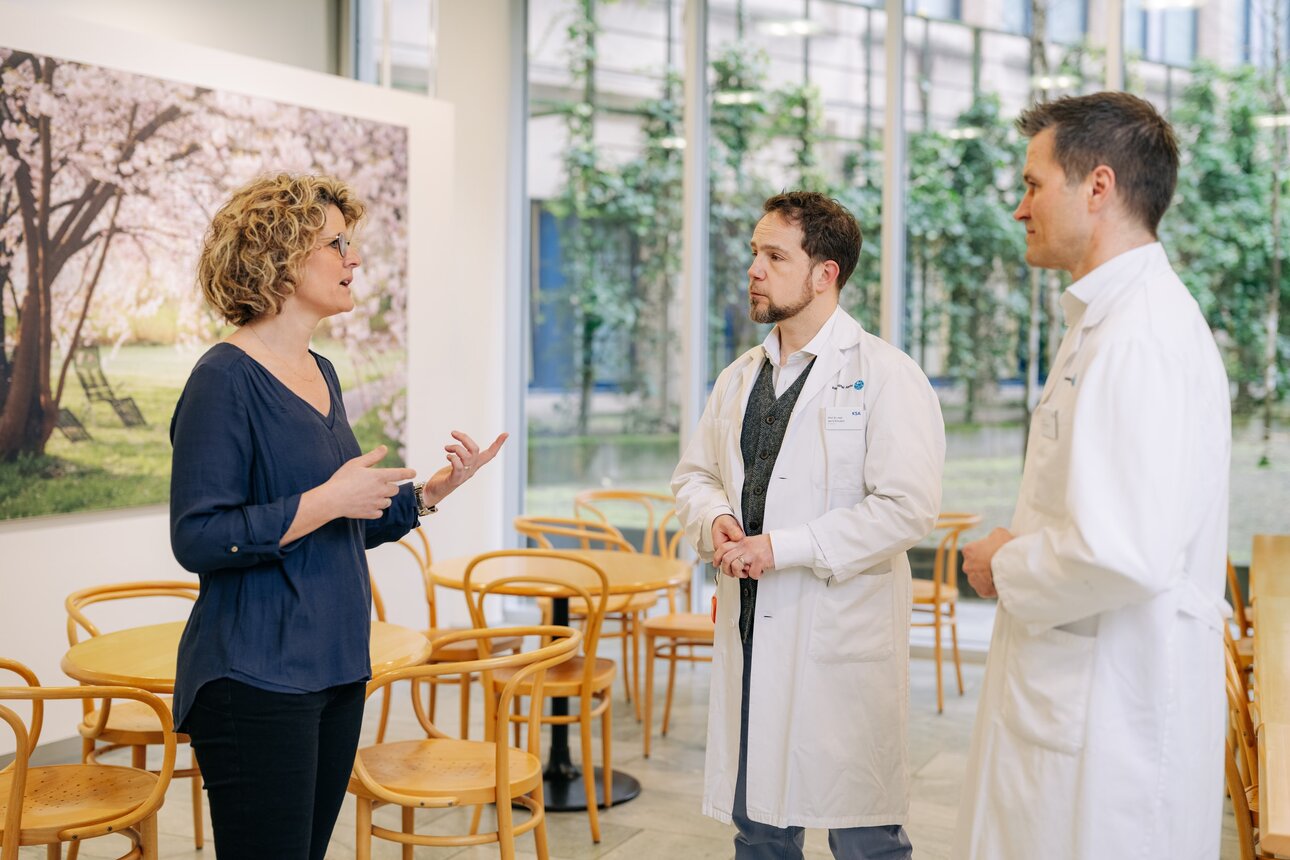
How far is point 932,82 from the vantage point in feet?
20.8

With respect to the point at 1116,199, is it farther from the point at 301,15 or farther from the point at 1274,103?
the point at 301,15

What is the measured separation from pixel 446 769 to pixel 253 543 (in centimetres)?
117

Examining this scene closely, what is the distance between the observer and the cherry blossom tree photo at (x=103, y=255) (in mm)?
Result: 4375

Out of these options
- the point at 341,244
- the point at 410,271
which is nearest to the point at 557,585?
the point at 341,244

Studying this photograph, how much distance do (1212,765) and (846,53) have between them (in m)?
5.15

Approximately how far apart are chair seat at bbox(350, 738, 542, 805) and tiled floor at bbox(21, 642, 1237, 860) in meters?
0.73

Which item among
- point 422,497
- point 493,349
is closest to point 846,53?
point 493,349

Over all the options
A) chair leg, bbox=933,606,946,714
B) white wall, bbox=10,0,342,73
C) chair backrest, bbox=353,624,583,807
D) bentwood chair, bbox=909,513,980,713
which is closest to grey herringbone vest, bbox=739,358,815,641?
chair backrest, bbox=353,624,583,807

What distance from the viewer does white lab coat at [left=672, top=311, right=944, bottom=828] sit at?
105 inches

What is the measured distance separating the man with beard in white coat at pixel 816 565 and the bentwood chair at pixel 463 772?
411 millimetres

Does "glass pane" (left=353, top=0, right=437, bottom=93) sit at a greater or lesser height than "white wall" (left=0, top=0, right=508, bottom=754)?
greater

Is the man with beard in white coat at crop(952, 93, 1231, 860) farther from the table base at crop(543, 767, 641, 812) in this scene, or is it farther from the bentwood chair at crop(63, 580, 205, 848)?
the table base at crop(543, 767, 641, 812)

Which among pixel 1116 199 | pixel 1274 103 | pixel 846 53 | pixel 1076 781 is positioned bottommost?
pixel 1076 781

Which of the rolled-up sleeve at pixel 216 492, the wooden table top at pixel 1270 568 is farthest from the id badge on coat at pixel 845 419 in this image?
the wooden table top at pixel 1270 568
